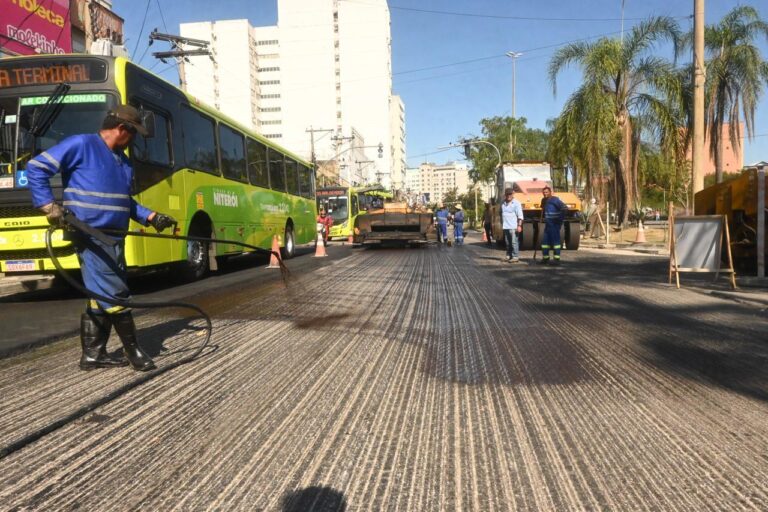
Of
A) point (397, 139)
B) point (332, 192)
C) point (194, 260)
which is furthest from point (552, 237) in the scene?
point (397, 139)

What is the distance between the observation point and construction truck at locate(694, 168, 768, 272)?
8.59 meters

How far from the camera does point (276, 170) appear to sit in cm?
1498

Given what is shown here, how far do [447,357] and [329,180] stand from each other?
7422 centimetres

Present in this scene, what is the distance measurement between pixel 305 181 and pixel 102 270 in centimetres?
1511

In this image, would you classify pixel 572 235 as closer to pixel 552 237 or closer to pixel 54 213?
pixel 552 237

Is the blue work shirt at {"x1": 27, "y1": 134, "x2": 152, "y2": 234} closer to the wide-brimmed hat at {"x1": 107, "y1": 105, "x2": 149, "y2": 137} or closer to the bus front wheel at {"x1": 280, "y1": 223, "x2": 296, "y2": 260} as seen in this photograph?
the wide-brimmed hat at {"x1": 107, "y1": 105, "x2": 149, "y2": 137}

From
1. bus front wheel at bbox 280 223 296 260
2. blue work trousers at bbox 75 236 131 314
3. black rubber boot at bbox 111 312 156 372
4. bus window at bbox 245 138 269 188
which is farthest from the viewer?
bus front wheel at bbox 280 223 296 260

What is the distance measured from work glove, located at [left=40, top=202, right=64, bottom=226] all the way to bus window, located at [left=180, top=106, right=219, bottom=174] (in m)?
6.28

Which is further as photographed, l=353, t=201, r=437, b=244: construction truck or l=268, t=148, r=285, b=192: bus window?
l=353, t=201, r=437, b=244: construction truck

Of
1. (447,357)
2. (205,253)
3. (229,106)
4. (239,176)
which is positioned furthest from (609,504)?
(229,106)

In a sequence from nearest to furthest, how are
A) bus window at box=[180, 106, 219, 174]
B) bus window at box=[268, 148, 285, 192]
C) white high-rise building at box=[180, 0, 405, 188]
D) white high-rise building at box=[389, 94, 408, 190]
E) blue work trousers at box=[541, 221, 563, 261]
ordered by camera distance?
1. bus window at box=[180, 106, 219, 174]
2. blue work trousers at box=[541, 221, 563, 261]
3. bus window at box=[268, 148, 285, 192]
4. white high-rise building at box=[180, 0, 405, 188]
5. white high-rise building at box=[389, 94, 408, 190]

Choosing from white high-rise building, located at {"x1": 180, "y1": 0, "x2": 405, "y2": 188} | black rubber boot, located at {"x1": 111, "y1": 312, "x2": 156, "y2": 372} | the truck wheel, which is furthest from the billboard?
white high-rise building, located at {"x1": 180, "y1": 0, "x2": 405, "y2": 188}

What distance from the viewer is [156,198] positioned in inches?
324

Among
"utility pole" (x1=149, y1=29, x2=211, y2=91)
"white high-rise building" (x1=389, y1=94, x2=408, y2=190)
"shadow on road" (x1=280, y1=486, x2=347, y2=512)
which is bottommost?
"shadow on road" (x1=280, y1=486, x2=347, y2=512)
